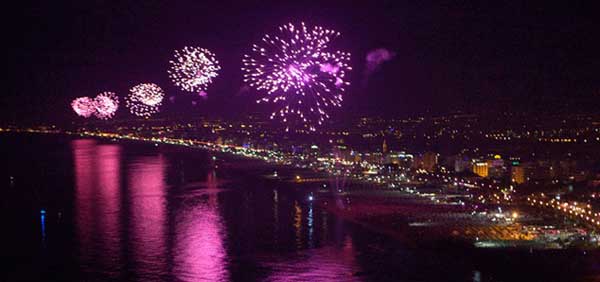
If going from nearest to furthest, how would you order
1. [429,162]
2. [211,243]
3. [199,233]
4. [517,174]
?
1. [211,243]
2. [199,233]
3. [517,174]
4. [429,162]

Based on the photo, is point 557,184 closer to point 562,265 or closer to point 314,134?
point 562,265

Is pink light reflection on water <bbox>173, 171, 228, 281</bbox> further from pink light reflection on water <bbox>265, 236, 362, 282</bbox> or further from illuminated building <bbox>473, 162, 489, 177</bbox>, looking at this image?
illuminated building <bbox>473, 162, 489, 177</bbox>

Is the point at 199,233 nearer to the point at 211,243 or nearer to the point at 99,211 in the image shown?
the point at 211,243

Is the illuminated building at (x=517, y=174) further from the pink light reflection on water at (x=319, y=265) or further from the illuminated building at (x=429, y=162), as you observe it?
the pink light reflection on water at (x=319, y=265)

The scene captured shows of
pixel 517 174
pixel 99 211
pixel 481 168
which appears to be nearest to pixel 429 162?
pixel 481 168

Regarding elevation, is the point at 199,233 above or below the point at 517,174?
below

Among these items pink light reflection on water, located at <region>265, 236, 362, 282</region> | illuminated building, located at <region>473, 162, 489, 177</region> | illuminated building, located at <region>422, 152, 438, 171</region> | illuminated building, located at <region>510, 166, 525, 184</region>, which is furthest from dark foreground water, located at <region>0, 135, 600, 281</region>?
illuminated building, located at <region>422, 152, 438, 171</region>
